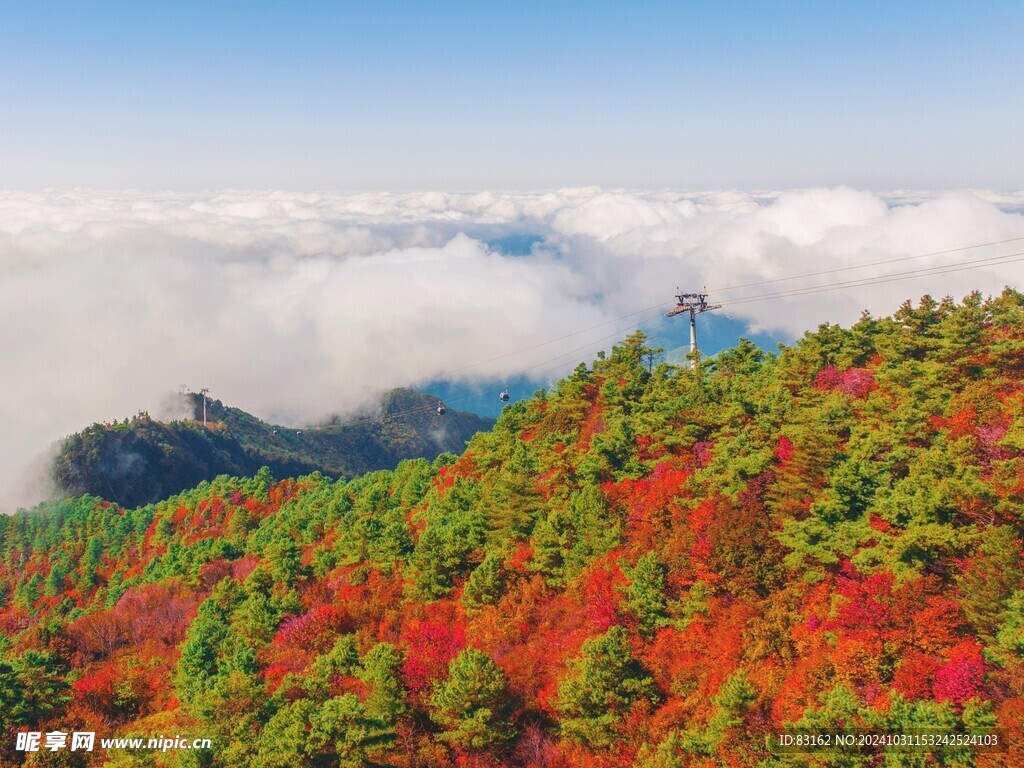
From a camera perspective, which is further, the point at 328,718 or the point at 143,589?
the point at 143,589

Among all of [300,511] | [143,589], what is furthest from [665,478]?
[143,589]

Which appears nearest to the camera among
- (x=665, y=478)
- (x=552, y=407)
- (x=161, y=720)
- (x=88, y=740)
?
(x=88, y=740)

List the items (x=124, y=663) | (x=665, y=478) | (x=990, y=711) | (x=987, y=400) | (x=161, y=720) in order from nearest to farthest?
(x=990, y=711)
(x=161, y=720)
(x=987, y=400)
(x=665, y=478)
(x=124, y=663)

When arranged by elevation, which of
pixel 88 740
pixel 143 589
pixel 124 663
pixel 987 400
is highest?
pixel 987 400

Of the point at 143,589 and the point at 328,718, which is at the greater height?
the point at 328,718

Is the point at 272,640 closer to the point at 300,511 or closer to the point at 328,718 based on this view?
the point at 328,718

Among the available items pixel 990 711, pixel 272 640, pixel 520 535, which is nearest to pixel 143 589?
pixel 272 640
